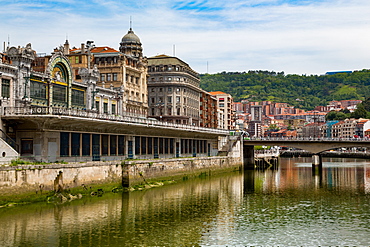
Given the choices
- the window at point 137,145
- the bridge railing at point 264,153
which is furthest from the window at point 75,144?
the bridge railing at point 264,153

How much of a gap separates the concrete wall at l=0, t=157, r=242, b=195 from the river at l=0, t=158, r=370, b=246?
7.22ft

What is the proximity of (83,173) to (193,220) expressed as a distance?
659 inches

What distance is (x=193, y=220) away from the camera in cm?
4553

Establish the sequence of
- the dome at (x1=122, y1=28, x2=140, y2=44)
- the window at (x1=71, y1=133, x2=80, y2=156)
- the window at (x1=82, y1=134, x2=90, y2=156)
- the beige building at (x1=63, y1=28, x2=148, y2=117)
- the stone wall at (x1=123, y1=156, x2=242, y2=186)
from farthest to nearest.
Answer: the dome at (x1=122, y1=28, x2=140, y2=44)
the beige building at (x1=63, y1=28, x2=148, y2=117)
the stone wall at (x1=123, y1=156, x2=242, y2=186)
the window at (x1=82, y1=134, x2=90, y2=156)
the window at (x1=71, y1=133, x2=80, y2=156)

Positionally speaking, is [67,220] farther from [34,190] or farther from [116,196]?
[116,196]

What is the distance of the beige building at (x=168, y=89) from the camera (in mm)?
133375

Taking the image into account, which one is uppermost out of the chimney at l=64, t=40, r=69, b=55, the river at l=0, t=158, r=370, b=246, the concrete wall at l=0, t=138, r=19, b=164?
the chimney at l=64, t=40, r=69, b=55

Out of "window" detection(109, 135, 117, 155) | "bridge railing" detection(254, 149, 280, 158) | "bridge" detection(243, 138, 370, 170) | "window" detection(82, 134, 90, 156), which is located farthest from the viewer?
"bridge railing" detection(254, 149, 280, 158)

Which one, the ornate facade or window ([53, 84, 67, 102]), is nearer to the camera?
the ornate facade

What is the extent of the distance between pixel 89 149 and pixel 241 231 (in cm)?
3156

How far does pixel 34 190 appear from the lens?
5009cm

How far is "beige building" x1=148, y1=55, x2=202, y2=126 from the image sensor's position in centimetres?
13338

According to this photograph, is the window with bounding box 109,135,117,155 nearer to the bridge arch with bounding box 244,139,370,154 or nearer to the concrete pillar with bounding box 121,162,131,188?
the concrete pillar with bounding box 121,162,131,188

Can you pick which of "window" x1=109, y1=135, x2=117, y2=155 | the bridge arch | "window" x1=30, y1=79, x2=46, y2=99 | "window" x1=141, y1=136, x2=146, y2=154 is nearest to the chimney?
"window" x1=141, y1=136, x2=146, y2=154
